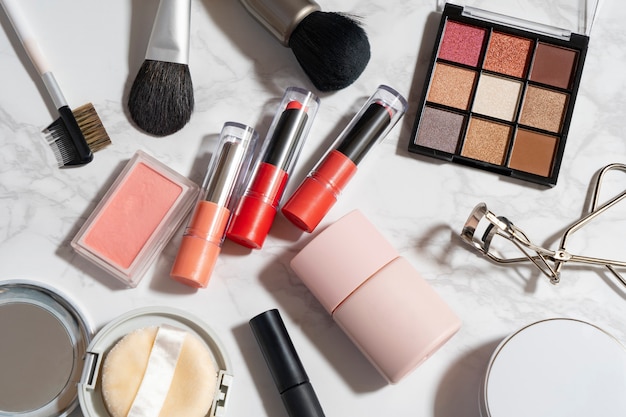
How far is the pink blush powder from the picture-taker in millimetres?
844

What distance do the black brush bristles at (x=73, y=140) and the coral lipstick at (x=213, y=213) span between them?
15 cm

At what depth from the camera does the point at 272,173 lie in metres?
0.85

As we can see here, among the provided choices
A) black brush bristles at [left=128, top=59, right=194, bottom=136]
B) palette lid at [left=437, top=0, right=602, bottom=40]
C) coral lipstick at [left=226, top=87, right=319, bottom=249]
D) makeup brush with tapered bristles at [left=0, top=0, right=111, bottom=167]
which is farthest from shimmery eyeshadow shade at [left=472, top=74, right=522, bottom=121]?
makeup brush with tapered bristles at [left=0, top=0, right=111, bottom=167]

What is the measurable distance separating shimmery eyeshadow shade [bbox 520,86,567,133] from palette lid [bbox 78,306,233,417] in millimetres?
496

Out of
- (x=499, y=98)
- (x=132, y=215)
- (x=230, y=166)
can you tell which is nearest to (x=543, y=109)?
(x=499, y=98)

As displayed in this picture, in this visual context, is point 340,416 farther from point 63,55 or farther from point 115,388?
point 63,55

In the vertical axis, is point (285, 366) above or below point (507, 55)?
below

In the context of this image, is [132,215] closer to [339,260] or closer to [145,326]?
[145,326]

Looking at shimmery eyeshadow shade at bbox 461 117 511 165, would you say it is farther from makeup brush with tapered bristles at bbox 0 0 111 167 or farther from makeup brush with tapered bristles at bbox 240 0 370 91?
makeup brush with tapered bristles at bbox 0 0 111 167

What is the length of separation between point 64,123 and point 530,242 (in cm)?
62

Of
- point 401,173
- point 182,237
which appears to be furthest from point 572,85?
point 182,237

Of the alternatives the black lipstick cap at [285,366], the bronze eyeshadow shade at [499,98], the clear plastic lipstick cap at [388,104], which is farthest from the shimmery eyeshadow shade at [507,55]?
the black lipstick cap at [285,366]

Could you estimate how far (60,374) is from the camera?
83 centimetres

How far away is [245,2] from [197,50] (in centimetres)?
9
